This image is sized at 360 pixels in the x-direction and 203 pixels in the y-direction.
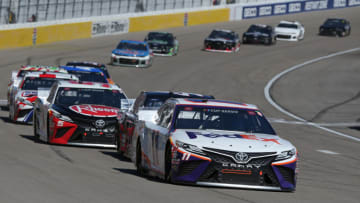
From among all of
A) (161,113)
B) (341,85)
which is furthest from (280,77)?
(161,113)

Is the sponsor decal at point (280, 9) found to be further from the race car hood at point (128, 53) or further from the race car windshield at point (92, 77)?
the race car windshield at point (92, 77)

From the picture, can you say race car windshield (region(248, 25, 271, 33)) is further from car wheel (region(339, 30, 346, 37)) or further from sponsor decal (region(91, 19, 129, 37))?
car wheel (region(339, 30, 346, 37))

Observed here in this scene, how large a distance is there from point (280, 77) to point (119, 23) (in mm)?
19833

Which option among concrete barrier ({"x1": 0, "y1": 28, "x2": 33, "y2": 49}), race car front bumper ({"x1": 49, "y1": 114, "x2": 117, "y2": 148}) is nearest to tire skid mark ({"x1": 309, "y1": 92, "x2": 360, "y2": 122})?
race car front bumper ({"x1": 49, "y1": 114, "x2": 117, "y2": 148})

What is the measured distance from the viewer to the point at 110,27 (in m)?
56.9

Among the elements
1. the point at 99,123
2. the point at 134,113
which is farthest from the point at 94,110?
the point at 134,113

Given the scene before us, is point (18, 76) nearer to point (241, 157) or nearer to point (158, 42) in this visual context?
point (241, 157)

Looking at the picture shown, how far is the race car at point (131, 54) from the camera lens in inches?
1613

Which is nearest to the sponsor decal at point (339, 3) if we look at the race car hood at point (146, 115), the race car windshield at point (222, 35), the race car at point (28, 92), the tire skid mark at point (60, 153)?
the race car windshield at point (222, 35)

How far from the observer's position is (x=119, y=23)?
5769 cm

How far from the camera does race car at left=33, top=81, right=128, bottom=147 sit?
16.1m

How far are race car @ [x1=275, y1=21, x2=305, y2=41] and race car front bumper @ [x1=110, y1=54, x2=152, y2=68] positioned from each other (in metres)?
19.3

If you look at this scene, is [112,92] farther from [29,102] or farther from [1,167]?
[1,167]

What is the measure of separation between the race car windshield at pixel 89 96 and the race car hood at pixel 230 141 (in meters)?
6.60
